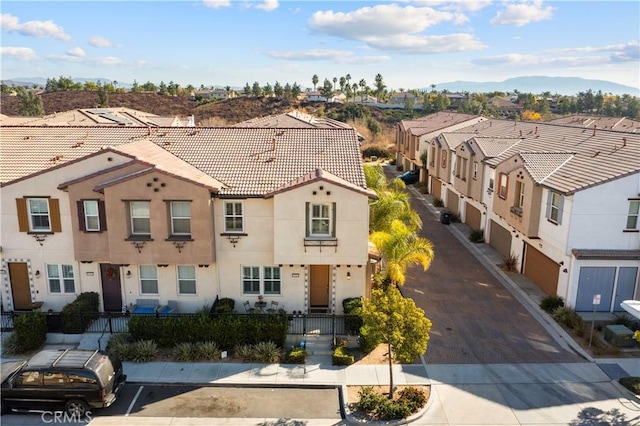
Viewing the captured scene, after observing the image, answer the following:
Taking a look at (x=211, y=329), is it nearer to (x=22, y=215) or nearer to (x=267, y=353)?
(x=267, y=353)

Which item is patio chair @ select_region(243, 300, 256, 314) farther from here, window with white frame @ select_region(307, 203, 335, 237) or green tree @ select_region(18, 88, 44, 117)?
green tree @ select_region(18, 88, 44, 117)

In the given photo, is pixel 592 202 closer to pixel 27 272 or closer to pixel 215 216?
pixel 215 216

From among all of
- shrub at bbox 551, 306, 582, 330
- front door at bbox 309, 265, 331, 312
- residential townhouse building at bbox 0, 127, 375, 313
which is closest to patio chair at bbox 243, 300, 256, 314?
residential townhouse building at bbox 0, 127, 375, 313

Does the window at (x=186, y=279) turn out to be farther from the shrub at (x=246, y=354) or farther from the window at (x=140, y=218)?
the shrub at (x=246, y=354)

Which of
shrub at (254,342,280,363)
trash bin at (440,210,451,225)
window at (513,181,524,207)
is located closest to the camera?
shrub at (254,342,280,363)

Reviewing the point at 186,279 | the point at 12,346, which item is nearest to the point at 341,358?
the point at 186,279

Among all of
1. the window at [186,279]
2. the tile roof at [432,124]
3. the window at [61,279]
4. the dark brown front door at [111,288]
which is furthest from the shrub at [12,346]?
the tile roof at [432,124]

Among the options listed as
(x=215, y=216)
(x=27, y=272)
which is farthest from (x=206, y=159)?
(x=27, y=272)
